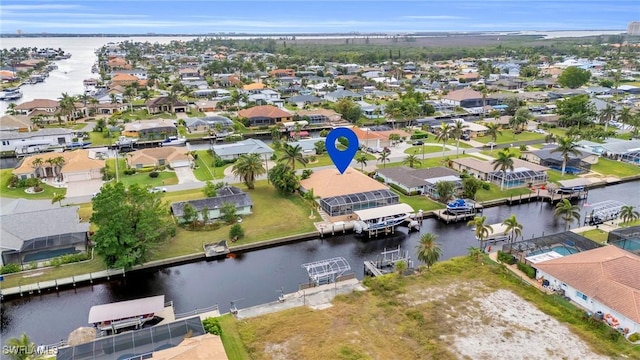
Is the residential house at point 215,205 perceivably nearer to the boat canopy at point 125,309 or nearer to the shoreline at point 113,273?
the shoreline at point 113,273

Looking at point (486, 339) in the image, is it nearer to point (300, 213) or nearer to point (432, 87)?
point (300, 213)

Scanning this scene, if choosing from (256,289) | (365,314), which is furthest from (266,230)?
Answer: (365,314)

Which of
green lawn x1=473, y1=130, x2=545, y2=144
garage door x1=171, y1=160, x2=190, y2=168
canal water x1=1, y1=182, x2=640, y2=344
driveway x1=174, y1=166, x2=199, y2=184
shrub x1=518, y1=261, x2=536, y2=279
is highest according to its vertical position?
garage door x1=171, y1=160, x2=190, y2=168

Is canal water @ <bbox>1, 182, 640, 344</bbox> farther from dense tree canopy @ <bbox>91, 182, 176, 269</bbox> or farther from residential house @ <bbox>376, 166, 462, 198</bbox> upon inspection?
residential house @ <bbox>376, 166, 462, 198</bbox>

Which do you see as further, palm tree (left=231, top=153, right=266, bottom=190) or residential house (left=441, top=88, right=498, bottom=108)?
residential house (left=441, top=88, right=498, bottom=108)

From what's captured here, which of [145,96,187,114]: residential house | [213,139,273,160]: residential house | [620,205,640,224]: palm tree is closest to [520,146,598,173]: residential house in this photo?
[620,205,640,224]: palm tree

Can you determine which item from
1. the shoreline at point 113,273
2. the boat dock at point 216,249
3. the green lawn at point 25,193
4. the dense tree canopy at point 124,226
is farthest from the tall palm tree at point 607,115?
the green lawn at point 25,193
